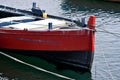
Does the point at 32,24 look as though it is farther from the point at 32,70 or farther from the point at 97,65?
the point at 97,65

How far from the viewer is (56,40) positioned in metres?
13.7

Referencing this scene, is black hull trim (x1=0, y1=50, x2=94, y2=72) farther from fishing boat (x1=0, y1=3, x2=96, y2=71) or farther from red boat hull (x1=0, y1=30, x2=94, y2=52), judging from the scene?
red boat hull (x1=0, y1=30, x2=94, y2=52)

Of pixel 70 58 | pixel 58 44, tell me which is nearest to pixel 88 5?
pixel 70 58

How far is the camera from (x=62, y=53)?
1398cm

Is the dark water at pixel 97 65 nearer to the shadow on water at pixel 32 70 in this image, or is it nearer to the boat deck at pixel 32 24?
the shadow on water at pixel 32 70

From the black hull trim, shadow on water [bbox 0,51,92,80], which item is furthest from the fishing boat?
shadow on water [bbox 0,51,92,80]

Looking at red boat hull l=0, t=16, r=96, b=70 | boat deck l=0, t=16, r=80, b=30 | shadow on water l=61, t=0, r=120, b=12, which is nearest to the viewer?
red boat hull l=0, t=16, r=96, b=70

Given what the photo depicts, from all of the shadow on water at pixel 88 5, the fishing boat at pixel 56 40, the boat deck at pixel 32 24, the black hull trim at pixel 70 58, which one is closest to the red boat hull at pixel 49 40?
the fishing boat at pixel 56 40

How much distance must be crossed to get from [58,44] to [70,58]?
763 millimetres

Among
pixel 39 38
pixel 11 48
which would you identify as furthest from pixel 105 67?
pixel 11 48

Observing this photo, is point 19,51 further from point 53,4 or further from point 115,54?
point 53,4

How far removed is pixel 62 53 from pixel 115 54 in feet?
11.7

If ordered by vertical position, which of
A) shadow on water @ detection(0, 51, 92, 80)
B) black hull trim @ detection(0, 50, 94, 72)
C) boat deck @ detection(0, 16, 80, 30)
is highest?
boat deck @ detection(0, 16, 80, 30)

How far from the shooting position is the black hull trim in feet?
45.1
